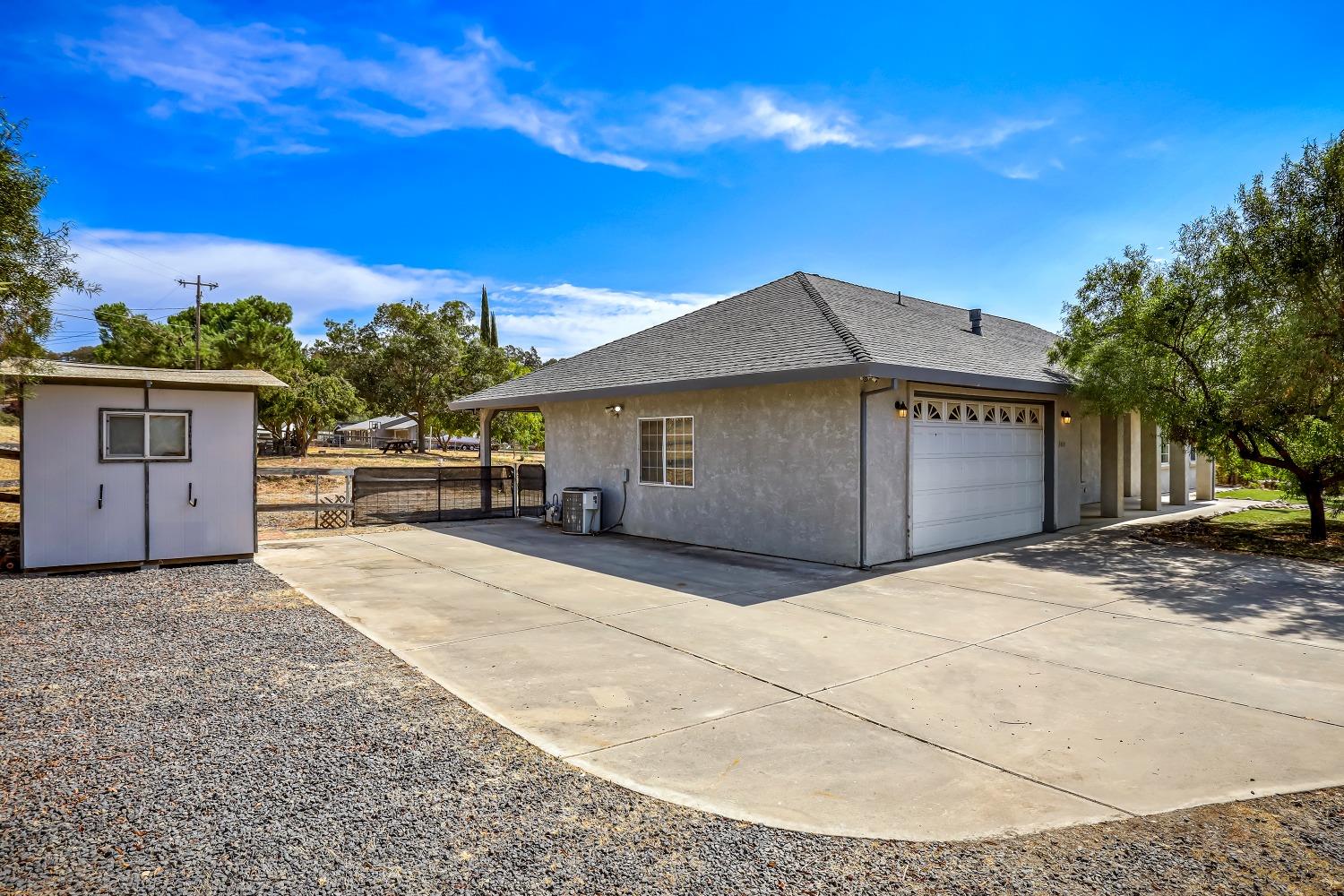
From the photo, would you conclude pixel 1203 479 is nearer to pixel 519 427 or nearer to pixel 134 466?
pixel 134 466

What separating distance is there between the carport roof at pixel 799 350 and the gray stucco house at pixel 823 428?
0.16ft

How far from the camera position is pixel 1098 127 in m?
12.4

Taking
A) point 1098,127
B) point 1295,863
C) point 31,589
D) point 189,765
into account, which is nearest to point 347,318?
point 31,589

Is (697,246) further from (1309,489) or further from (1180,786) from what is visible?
(1180,786)

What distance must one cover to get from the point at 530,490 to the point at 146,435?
8616 millimetres

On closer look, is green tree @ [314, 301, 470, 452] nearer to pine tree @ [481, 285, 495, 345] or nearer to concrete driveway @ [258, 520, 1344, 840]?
pine tree @ [481, 285, 495, 345]

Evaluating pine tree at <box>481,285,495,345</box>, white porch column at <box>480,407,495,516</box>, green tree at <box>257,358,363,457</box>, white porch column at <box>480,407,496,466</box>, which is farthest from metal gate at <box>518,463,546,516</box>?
pine tree at <box>481,285,495,345</box>

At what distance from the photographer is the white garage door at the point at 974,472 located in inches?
405

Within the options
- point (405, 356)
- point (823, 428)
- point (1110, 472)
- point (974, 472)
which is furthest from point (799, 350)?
point (405, 356)

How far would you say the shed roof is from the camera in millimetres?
7828

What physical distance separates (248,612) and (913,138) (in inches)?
511

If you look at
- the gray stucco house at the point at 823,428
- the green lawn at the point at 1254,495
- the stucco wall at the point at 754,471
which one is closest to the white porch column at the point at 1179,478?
the gray stucco house at the point at 823,428

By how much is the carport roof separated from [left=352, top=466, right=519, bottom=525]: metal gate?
177 cm

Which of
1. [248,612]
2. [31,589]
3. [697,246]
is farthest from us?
[697,246]
